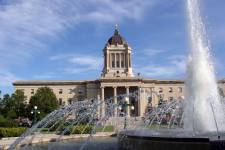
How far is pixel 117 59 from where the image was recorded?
11606cm

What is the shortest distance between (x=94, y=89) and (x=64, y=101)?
835 centimetres

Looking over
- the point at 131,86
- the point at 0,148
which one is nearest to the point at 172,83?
the point at 131,86


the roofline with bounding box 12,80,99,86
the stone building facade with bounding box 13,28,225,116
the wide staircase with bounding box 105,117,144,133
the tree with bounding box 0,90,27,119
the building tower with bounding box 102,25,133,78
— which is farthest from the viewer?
the building tower with bounding box 102,25,133,78

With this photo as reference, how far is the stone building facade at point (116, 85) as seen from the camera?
104 metres

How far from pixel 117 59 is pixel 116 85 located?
13.6 metres

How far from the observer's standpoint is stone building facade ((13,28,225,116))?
104 metres

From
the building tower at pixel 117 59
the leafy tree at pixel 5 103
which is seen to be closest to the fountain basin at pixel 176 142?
the leafy tree at pixel 5 103

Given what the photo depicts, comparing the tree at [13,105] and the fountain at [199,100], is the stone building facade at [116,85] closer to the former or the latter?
the tree at [13,105]

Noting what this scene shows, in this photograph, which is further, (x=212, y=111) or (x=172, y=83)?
(x=172, y=83)

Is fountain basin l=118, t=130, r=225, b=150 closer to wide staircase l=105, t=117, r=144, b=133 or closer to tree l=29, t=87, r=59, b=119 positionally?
wide staircase l=105, t=117, r=144, b=133

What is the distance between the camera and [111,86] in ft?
341

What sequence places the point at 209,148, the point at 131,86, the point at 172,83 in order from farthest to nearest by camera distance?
the point at 172,83 < the point at 131,86 < the point at 209,148

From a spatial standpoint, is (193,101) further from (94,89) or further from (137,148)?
(94,89)

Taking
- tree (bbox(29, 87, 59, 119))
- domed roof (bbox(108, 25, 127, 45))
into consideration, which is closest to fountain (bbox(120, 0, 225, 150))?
tree (bbox(29, 87, 59, 119))
